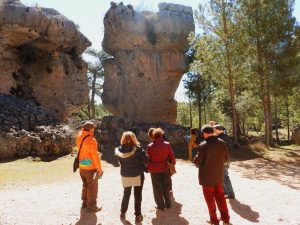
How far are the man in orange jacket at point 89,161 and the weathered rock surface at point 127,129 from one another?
1140 cm

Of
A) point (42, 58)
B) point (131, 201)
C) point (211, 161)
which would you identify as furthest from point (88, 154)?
point (42, 58)

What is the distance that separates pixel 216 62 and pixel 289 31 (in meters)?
4.76

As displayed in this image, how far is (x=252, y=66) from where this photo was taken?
20.3 meters

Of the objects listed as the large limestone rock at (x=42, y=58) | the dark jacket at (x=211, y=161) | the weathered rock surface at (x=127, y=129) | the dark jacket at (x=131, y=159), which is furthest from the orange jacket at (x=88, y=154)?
the large limestone rock at (x=42, y=58)

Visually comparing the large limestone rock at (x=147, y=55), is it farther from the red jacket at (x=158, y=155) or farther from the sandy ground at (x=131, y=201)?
the red jacket at (x=158, y=155)

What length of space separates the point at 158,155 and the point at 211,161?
137 centimetres

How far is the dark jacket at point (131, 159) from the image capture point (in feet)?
23.0

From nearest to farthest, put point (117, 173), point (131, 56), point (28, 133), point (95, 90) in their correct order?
point (117, 173) < point (28, 133) < point (131, 56) < point (95, 90)

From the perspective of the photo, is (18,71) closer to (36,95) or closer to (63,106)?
(36,95)

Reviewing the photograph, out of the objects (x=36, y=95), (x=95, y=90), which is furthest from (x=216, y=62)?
(x=95, y=90)

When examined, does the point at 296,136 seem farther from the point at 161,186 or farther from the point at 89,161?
the point at 89,161

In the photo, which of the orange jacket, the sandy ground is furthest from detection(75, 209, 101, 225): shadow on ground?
the orange jacket

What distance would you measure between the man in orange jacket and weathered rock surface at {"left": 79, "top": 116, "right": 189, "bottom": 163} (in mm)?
11397

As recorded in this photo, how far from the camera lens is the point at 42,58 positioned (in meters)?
25.6
